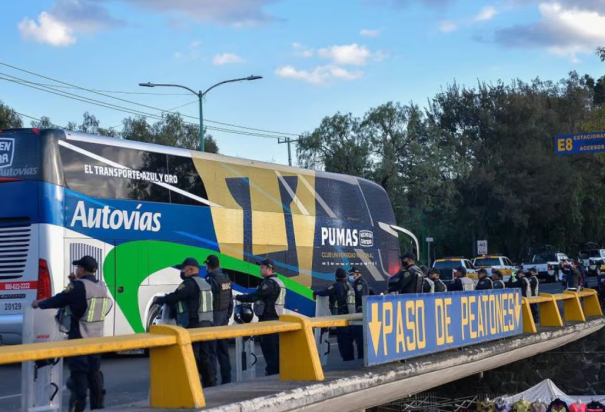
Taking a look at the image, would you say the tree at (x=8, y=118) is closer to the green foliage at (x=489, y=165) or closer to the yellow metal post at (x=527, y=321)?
the green foliage at (x=489, y=165)

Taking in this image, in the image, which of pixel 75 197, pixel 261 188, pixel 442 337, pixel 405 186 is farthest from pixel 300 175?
pixel 405 186

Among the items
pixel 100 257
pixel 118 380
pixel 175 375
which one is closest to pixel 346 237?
pixel 100 257

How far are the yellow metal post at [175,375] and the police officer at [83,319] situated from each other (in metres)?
1.66

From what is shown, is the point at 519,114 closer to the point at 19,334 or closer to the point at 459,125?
the point at 459,125

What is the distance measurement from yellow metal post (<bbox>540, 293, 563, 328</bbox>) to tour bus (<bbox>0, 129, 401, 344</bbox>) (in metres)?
5.13

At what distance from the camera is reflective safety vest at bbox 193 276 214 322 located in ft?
35.8

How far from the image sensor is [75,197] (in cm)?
1497

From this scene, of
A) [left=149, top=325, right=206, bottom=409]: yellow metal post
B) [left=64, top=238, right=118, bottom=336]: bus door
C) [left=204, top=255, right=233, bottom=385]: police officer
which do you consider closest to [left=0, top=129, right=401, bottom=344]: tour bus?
[left=64, top=238, right=118, bottom=336]: bus door

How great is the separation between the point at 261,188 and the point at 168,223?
3.26m

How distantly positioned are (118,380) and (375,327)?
5.19 m

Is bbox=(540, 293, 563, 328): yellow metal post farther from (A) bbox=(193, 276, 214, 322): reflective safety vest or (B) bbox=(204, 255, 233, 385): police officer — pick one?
(A) bbox=(193, 276, 214, 322): reflective safety vest

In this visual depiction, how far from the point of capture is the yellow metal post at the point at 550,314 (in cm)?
1817

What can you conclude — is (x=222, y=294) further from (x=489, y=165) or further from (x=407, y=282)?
(x=489, y=165)

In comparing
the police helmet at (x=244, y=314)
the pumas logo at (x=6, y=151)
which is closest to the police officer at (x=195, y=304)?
the police helmet at (x=244, y=314)
